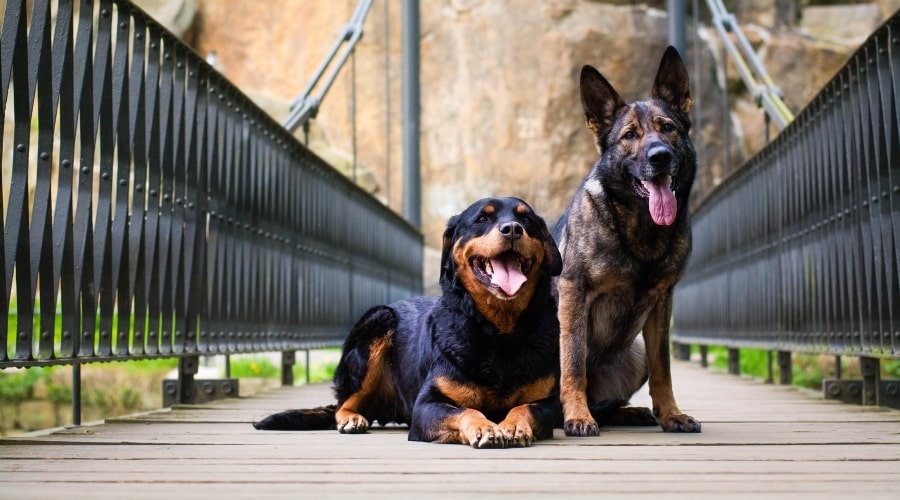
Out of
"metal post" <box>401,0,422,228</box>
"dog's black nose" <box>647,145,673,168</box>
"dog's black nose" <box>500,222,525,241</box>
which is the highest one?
"metal post" <box>401,0,422,228</box>

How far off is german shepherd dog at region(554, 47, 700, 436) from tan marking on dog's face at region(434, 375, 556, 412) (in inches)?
9.4

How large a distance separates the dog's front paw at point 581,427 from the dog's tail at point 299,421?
102 centimetres

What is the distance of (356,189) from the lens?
9.80 meters

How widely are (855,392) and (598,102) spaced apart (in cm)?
252

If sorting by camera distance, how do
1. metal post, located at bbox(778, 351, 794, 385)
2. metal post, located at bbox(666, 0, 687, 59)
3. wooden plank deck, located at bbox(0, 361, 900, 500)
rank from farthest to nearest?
metal post, located at bbox(666, 0, 687, 59)
metal post, located at bbox(778, 351, 794, 385)
wooden plank deck, located at bbox(0, 361, 900, 500)

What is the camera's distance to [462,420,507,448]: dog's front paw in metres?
3.47

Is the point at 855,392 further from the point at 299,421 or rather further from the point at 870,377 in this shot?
the point at 299,421

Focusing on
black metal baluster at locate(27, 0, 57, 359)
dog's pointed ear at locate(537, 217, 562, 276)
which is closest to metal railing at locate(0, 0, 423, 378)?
black metal baluster at locate(27, 0, 57, 359)

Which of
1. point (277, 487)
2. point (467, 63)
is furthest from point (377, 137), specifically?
point (277, 487)

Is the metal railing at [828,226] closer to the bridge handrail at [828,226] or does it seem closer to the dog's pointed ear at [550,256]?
the bridge handrail at [828,226]

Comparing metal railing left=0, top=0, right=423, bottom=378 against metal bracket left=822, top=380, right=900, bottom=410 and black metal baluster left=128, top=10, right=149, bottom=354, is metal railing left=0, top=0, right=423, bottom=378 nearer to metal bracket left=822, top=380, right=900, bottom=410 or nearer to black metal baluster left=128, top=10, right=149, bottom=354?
black metal baluster left=128, top=10, right=149, bottom=354

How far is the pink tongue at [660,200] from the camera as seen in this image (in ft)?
13.6

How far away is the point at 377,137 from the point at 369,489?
1990 centimetres

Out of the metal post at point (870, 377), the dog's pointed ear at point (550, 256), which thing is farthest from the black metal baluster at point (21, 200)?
the metal post at point (870, 377)
